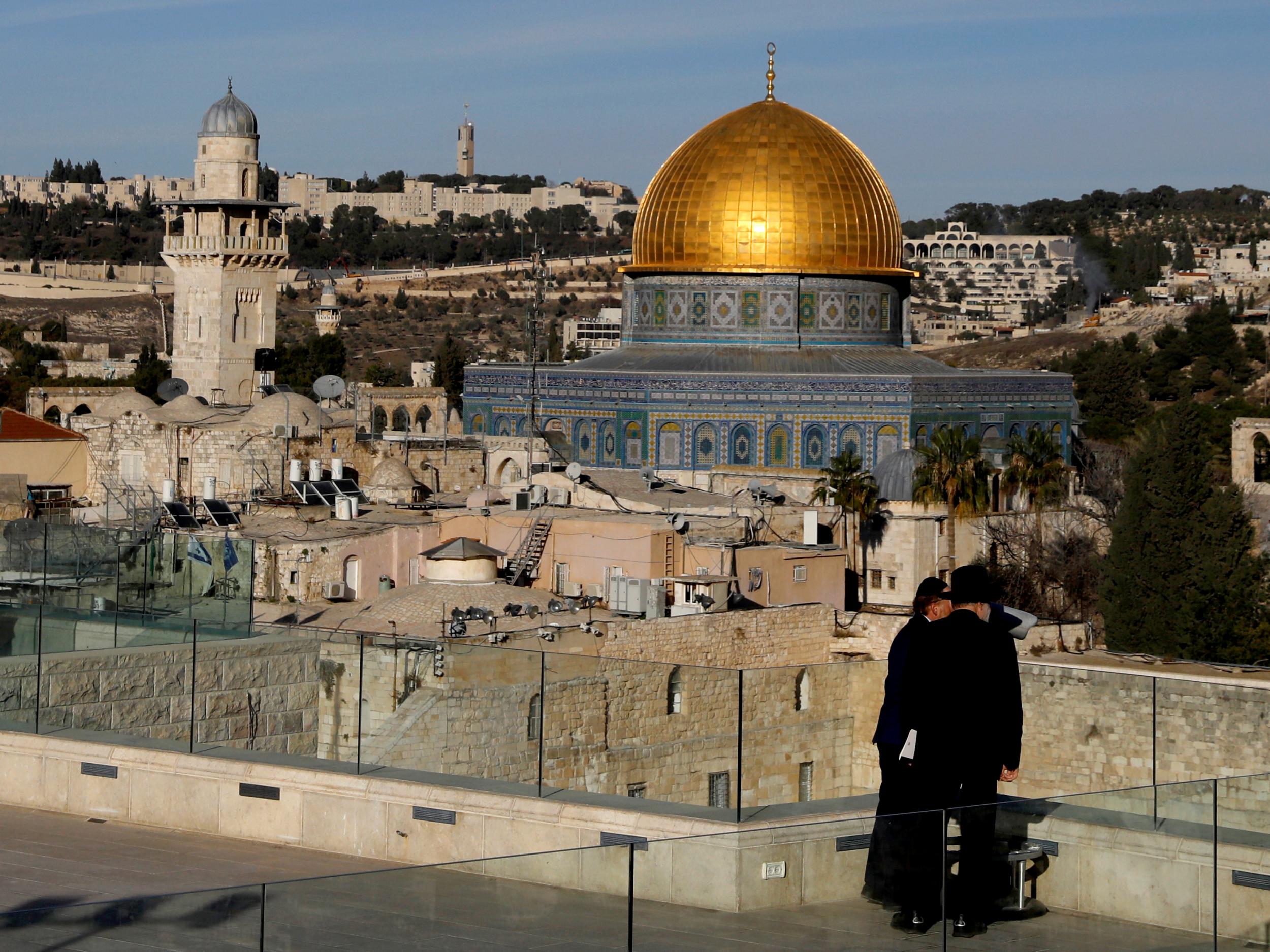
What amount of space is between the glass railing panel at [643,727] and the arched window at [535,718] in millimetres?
43

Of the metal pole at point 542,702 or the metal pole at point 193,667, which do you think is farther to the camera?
the metal pole at point 193,667

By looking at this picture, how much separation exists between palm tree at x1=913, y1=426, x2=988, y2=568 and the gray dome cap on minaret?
18.8 metres

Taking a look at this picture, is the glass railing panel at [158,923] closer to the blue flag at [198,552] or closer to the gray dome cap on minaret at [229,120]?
the blue flag at [198,552]

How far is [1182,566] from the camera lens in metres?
26.2

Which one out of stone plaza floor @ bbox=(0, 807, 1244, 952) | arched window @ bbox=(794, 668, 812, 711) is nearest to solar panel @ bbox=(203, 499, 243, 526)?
arched window @ bbox=(794, 668, 812, 711)

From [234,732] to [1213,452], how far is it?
31707 millimetres

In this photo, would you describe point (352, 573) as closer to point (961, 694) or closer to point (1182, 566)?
point (1182, 566)

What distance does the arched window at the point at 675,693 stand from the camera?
41.3 ft

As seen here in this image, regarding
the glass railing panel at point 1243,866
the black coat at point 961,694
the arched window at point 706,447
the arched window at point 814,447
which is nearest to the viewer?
the glass railing panel at point 1243,866

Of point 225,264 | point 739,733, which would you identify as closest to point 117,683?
point 739,733

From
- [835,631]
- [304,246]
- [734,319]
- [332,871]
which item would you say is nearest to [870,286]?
[734,319]

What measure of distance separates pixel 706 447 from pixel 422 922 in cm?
2492

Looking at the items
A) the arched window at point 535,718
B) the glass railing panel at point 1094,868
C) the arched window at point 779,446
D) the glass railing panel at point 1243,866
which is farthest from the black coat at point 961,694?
the arched window at point 779,446

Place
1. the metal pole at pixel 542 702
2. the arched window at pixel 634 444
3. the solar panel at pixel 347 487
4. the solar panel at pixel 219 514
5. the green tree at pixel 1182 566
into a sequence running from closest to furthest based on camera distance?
the metal pole at pixel 542 702 → the green tree at pixel 1182 566 → the solar panel at pixel 219 514 → the solar panel at pixel 347 487 → the arched window at pixel 634 444
